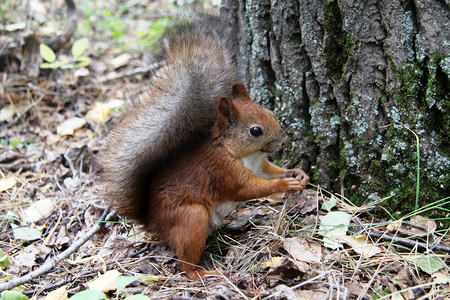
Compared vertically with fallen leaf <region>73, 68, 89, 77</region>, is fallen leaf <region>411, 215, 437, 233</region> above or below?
below

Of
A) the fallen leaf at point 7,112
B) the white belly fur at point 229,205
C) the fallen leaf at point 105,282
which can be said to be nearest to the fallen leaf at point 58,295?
the fallen leaf at point 105,282

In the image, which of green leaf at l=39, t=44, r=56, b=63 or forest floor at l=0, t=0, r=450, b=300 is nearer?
forest floor at l=0, t=0, r=450, b=300

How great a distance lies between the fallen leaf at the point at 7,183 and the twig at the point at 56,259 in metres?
0.76

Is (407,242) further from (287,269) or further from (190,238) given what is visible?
(190,238)

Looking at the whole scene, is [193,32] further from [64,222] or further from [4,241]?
[4,241]

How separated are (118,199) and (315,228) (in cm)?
98

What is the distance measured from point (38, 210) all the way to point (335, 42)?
1.93m

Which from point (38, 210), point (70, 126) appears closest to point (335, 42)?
point (38, 210)

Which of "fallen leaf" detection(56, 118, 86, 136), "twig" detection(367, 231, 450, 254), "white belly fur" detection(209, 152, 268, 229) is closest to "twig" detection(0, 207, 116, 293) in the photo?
"white belly fur" detection(209, 152, 268, 229)

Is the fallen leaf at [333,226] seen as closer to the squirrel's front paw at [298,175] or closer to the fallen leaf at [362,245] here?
the fallen leaf at [362,245]

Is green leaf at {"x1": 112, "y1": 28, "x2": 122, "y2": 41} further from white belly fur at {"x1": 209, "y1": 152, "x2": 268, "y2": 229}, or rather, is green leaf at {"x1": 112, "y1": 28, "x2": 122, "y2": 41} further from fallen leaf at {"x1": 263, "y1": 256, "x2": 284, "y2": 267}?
fallen leaf at {"x1": 263, "y1": 256, "x2": 284, "y2": 267}

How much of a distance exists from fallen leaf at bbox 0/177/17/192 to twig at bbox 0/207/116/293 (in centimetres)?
76

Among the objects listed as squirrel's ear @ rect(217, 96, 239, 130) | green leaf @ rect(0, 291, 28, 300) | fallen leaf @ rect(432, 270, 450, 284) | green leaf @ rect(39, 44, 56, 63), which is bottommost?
green leaf @ rect(0, 291, 28, 300)

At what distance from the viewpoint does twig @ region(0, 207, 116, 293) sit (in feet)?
6.15
